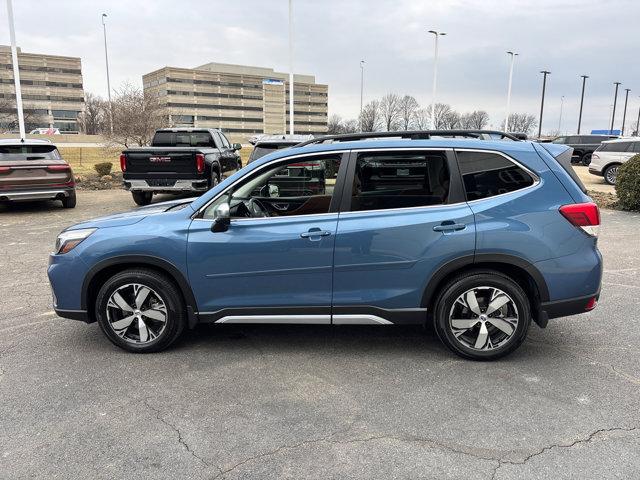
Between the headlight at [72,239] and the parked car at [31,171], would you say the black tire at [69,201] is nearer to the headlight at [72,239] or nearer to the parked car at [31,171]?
the parked car at [31,171]

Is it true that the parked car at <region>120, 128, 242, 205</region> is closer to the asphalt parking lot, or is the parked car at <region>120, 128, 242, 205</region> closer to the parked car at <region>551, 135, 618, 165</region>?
the asphalt parking lot

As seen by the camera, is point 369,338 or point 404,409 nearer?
point 404,409

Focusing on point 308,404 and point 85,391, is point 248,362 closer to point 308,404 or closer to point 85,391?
point 308,404

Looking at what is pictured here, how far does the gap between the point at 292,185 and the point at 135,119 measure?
75.5 feet

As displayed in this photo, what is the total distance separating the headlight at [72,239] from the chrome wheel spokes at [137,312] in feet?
1.70

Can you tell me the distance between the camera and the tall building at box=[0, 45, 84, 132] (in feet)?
341

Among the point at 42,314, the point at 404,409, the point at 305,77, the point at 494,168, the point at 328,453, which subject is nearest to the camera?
the point at 328,453

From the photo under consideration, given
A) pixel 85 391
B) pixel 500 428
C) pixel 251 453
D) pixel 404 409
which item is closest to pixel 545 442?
pixel 500 428

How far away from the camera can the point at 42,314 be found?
521 centimetres

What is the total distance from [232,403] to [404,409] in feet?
3.77

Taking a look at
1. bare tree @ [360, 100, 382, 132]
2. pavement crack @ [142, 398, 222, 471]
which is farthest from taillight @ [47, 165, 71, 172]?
bare tree @ [360, 100, 382, 132]

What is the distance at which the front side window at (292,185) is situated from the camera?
406 centimetres

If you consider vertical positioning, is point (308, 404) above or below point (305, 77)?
below

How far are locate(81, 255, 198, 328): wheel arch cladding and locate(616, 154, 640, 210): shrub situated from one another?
486 inches
